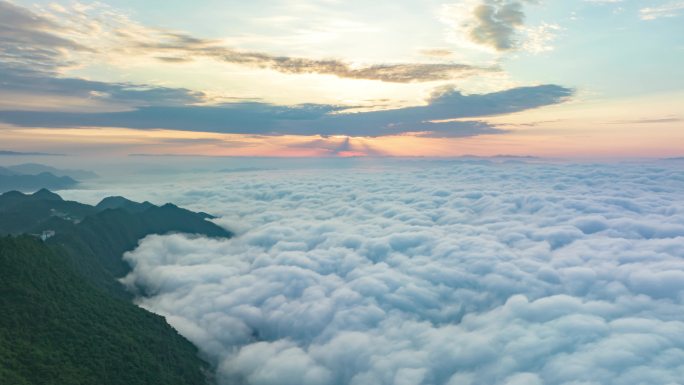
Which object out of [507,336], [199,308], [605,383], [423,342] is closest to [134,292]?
[199,308]

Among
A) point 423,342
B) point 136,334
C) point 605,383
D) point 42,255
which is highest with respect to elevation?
point 42,255

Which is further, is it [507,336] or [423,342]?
[423,342]

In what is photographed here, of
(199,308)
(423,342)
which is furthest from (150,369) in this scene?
(423,342)

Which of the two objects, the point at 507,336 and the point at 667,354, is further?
the point at 507,336

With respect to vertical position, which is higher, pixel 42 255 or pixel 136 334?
pixel 42 255

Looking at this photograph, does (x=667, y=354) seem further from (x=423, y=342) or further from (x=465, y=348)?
(x=423, y=342)

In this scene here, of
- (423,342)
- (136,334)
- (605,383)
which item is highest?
(136,334)

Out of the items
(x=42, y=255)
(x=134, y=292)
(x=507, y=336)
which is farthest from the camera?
(x=134, y=292)

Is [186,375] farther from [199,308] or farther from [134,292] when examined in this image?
[134,292]

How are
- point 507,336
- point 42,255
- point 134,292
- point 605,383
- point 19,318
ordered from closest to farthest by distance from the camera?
point 19,318 < point 605,383 < point 42,255 < point 507,336 < point 134,292
